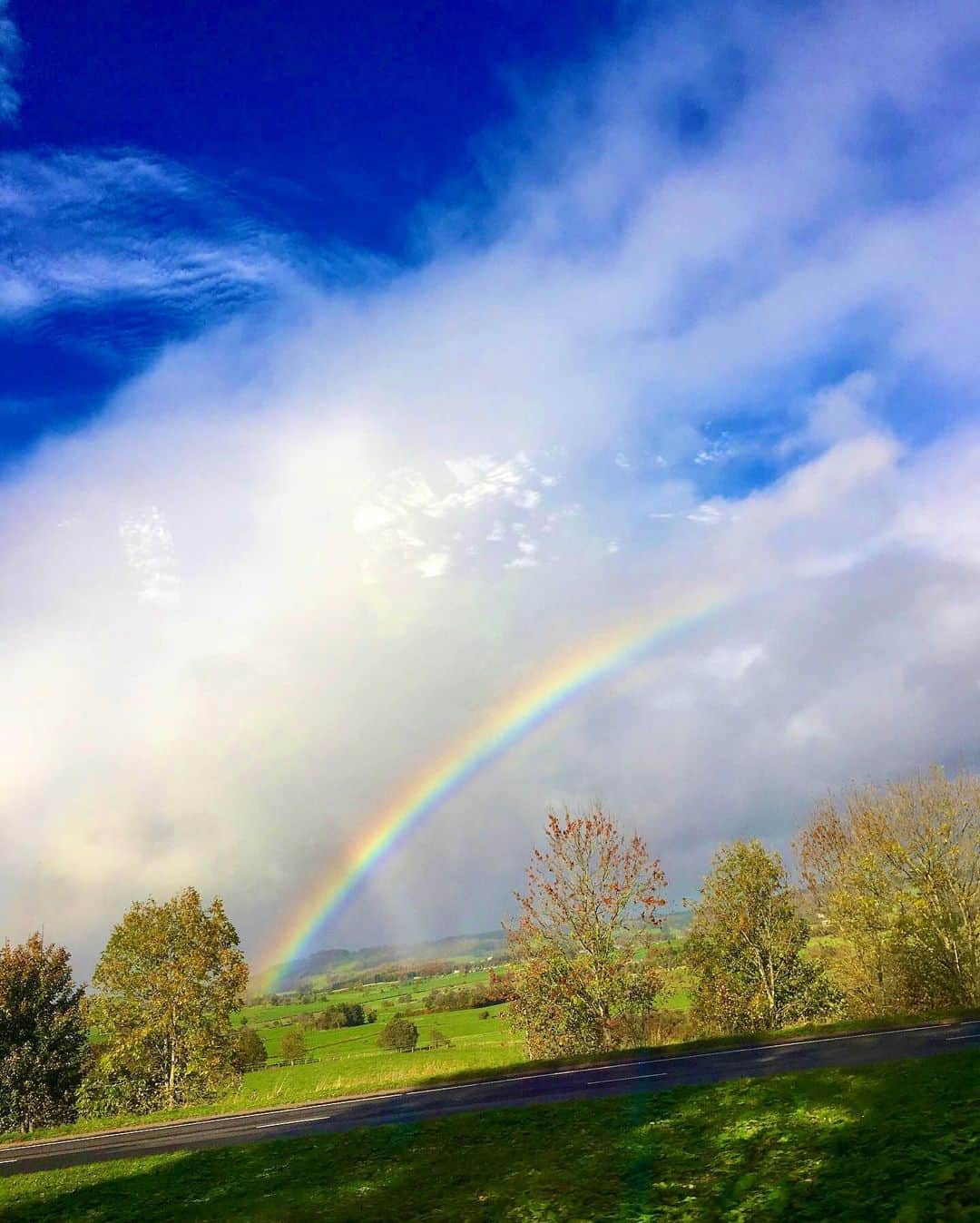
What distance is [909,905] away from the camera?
1401 inches

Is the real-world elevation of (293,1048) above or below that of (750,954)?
below

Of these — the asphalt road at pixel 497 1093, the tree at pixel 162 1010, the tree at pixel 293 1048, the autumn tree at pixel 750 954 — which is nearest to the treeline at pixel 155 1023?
the tree at pixel 162 1010

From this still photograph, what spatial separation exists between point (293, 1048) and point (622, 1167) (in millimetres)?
95705

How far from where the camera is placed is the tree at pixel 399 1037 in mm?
92188

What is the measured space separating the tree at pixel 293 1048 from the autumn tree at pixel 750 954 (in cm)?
6570

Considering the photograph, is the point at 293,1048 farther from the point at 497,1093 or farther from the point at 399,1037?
the point at 497,1093

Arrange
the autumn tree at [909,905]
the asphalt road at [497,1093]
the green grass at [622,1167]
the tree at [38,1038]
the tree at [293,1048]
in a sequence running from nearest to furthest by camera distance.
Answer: the green grass at [622,1167], the asphalt road at [497,1093], the autumn tree at [909,905], the tree at [38,1038], the tree at [293,1048]

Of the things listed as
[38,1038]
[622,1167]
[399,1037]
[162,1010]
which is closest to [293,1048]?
[399,1037]

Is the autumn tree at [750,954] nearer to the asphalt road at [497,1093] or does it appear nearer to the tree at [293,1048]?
the asphalt road at [497,1093]

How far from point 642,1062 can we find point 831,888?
2133 centimetres

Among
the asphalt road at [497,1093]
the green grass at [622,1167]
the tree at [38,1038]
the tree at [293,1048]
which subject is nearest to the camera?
the green grass at [622,1167]

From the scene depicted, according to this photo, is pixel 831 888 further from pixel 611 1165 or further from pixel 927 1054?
pixel 611 1165

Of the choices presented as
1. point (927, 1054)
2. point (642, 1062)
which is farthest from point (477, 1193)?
point (642, 1062)

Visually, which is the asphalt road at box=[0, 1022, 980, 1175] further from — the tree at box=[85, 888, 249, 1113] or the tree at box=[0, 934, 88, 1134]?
the tree at box=[0, 934, 88, 1134]
